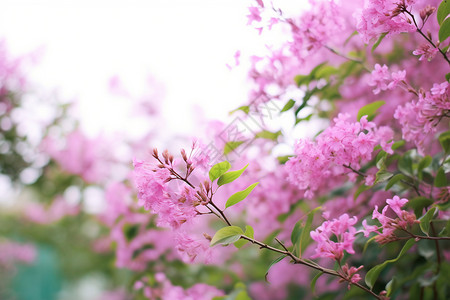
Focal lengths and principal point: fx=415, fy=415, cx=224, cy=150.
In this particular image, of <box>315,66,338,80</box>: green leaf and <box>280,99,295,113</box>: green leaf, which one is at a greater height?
<box>315,66,338,80</box>: green leaf

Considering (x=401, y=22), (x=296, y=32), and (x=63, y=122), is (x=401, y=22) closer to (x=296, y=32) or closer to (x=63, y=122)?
(x=296, y=32)

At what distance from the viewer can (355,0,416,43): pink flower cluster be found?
0.60 meters

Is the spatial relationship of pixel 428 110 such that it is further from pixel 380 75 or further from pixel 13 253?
pixel 13 253

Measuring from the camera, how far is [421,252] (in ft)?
2.76

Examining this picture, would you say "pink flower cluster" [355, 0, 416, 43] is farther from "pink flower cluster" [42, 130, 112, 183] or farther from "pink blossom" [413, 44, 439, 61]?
"pink flower cluster" [42, 130, 112, 183]

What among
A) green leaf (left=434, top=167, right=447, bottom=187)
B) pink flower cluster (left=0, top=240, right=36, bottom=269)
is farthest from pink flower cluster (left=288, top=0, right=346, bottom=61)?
pink flower cluster (left=0, top=240, right=36, bottom=269)

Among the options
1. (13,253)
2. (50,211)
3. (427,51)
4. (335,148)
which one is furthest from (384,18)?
(13,253)

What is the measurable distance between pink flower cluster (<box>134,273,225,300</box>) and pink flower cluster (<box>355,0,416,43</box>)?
75 cm

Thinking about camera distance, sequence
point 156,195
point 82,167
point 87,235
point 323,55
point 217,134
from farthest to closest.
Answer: point 87,235, point 82,167, point 323,55, point 217,134, point 156,195

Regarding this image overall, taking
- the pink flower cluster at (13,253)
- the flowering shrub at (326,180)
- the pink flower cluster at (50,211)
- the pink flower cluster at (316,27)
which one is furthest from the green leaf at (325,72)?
the pink flower cluster at (13,253)

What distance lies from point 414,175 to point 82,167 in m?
1.98

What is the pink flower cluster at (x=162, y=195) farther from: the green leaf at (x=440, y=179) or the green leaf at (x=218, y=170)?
the green leaf at (x=440, y=179)

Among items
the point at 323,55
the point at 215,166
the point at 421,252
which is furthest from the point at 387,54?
the point at 215,166

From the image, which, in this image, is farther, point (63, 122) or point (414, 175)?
point (63, 122)
